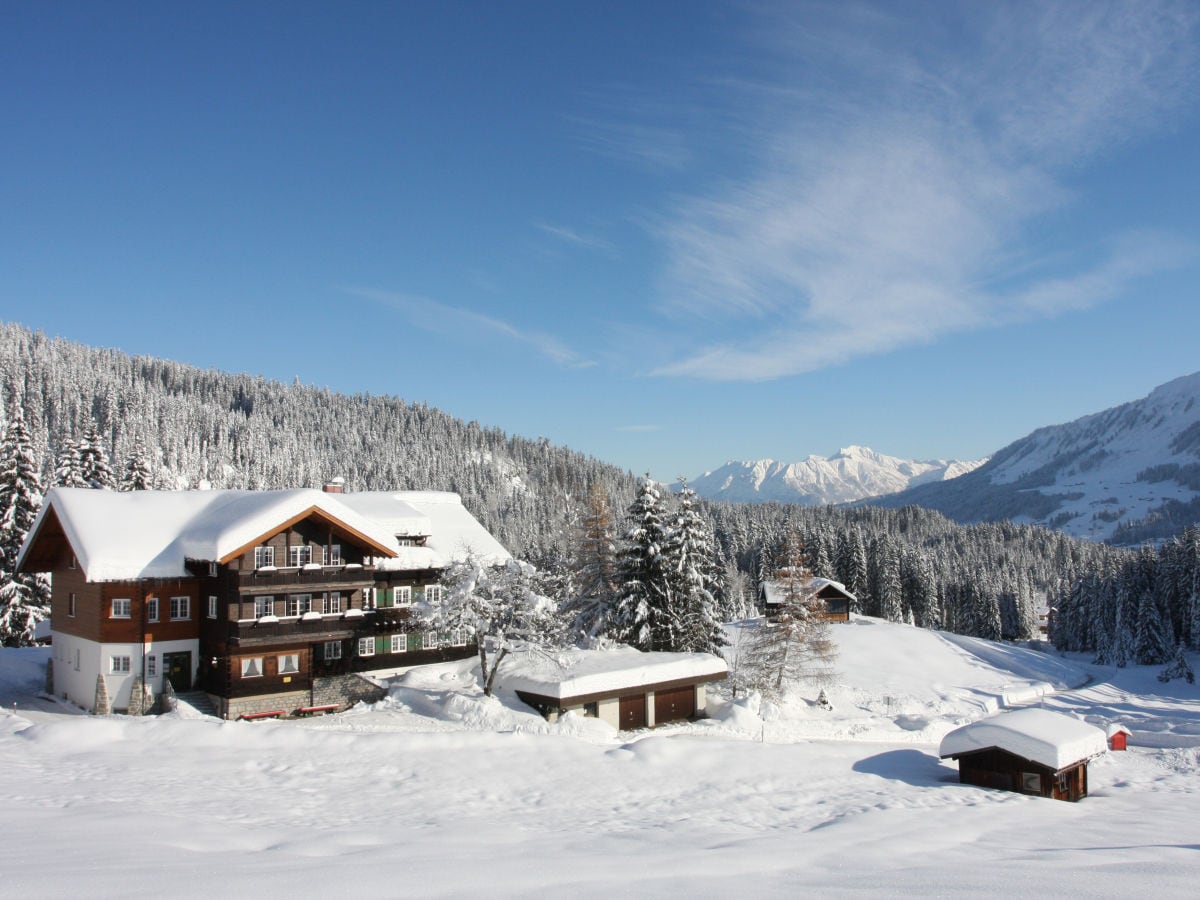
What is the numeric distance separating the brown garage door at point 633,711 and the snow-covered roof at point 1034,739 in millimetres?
15101

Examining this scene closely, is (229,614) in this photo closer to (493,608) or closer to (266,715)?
(266,715)

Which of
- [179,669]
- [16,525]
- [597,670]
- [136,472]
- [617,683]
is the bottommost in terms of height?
[617,683]

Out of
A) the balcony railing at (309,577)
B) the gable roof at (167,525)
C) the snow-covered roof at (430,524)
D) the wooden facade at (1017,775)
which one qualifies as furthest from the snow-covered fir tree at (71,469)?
the wooden facade at (1017,775)

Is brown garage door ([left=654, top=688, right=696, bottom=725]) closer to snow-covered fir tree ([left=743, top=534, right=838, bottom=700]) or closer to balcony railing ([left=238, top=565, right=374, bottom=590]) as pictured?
snow-covered fir tree ([left=743, top=534, right=838, bottom=700])

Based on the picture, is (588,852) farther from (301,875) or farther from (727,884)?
(301,875)

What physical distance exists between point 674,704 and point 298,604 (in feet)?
64.2

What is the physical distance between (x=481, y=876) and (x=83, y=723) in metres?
17.3

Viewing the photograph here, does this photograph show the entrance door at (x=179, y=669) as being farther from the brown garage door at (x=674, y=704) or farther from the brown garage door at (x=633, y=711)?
the brown garage door at (x=674, y=704)

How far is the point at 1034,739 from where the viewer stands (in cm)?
2667

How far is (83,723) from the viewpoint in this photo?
872 inches

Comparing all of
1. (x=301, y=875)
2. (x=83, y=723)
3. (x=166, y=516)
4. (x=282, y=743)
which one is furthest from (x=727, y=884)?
(x=166, y=516)

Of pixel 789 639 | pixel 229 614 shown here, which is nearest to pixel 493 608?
pixel 229 614

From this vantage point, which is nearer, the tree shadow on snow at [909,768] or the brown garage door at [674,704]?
the tree shadow on snow at [909,768]

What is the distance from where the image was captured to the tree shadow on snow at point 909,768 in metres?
27.5
